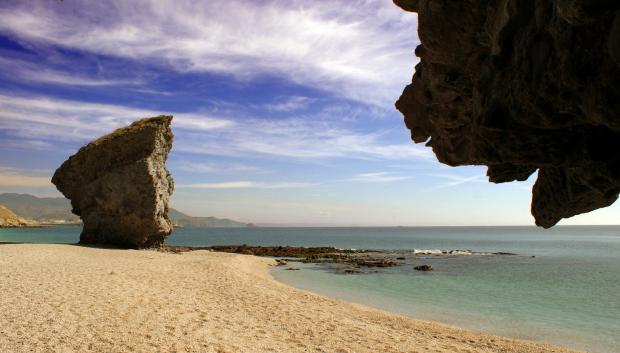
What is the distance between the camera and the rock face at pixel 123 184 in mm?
34031

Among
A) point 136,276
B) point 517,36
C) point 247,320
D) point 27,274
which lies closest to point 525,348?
point 247,320

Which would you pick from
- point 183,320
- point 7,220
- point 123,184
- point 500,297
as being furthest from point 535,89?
point 7,220

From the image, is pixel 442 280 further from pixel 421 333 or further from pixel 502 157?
pixel 502 157

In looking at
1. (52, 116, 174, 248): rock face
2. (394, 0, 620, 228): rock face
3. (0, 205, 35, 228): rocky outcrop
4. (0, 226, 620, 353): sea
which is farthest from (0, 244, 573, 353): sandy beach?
(0, 205, 35, 228): rocky outcrop

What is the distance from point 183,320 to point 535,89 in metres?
11.2

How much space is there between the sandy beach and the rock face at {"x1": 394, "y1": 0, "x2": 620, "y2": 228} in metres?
6.04

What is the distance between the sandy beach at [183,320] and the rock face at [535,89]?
6.04 meters

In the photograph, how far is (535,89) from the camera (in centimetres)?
683

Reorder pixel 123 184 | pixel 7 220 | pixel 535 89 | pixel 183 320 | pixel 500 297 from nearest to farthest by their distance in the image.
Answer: pixel 535 89 → pixel 183 320 → pixel 500 297 → pixel 123 184 → pixel 7 220

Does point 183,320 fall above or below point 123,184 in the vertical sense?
below

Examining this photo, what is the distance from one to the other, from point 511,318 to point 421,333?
24.7 feet

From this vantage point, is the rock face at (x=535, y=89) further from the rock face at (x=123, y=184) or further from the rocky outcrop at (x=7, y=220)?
the rocky outcrop at (x=7, y=220)

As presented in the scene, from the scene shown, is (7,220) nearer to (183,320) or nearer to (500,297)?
(183,320)

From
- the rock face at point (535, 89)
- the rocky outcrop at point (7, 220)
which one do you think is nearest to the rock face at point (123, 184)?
the rock face at point (535, 89)
